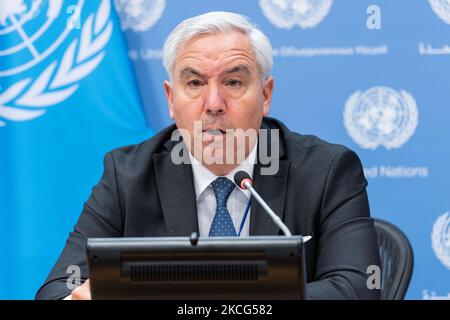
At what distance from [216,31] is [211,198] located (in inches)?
21.9

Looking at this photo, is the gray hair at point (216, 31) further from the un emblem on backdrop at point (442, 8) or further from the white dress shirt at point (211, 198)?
the un emblem on backdrop at point (442, 8)

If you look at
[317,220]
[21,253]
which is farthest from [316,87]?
[21,253]

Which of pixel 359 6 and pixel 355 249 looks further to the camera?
pixel 359 6

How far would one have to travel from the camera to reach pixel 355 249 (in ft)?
7.77

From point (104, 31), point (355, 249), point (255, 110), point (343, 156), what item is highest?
point (104, 31)

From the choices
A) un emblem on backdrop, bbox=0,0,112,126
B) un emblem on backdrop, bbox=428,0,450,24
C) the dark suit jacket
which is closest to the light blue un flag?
un emblem on backdrop, bbox=0,0,112,126

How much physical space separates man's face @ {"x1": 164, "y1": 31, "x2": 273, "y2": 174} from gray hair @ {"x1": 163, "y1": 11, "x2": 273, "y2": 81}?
0.02m

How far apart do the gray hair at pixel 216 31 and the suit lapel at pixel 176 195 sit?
0.32 metres

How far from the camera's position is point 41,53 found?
3.96 meters

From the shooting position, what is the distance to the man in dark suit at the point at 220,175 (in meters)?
2.54

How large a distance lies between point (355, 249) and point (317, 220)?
0.77 ft

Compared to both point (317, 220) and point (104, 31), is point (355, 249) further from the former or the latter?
point (104, 31)

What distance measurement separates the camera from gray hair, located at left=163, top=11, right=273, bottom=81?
2.59m
